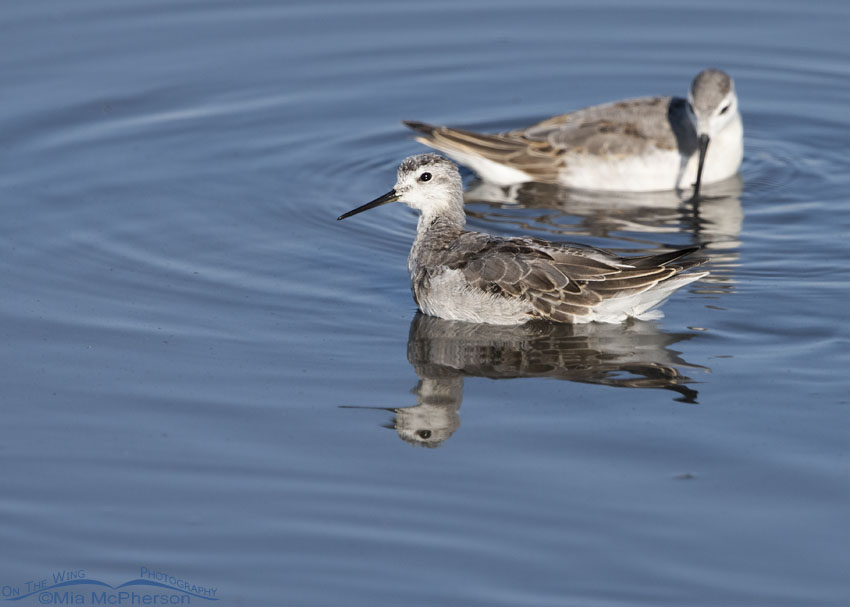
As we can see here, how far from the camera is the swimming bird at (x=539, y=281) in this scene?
9.81 meters

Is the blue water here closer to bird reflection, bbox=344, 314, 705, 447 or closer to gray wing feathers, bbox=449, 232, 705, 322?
bird reflection, bbox=344, 314, 705, 447

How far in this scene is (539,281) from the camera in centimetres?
991

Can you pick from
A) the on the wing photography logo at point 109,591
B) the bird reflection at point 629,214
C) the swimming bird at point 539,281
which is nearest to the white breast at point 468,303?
the swimming bird at point 539,281

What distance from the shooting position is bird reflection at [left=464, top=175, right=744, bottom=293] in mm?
11953

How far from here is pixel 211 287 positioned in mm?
10711

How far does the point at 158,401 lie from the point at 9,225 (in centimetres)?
388

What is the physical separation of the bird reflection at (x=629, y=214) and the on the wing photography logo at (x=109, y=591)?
5842 millimetres

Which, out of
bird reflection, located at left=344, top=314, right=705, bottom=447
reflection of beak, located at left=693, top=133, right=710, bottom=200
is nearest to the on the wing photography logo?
bird reflection, located at left=344, top=314, right=705, bottom=447

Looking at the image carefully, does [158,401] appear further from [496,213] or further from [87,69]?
[87,69]

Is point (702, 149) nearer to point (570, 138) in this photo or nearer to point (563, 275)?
point (570, 138)

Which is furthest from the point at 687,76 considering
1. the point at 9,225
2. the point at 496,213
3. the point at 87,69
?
the point at 9,225

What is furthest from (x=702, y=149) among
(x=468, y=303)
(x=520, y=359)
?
(x=520, y=359)

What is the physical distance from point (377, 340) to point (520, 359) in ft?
3.62

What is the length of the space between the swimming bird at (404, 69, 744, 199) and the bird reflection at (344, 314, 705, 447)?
155 inches
